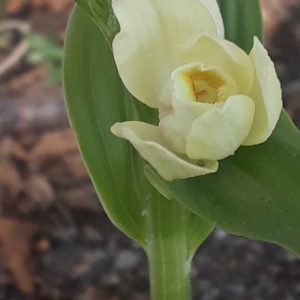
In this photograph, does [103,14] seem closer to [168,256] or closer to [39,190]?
[168,256]

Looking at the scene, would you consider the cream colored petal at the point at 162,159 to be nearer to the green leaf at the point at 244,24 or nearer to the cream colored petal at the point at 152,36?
the cream colored petal at the point at 152,36

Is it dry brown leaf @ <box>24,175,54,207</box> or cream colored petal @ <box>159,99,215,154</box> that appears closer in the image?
cream colored petal @ <box>159,99,215,154</box>

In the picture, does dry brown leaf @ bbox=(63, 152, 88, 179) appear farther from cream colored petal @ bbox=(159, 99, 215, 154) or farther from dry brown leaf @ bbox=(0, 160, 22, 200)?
cream colored petal @ bbox=(159, 99, 215, 154)

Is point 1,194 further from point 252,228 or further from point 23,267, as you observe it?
point 252,228

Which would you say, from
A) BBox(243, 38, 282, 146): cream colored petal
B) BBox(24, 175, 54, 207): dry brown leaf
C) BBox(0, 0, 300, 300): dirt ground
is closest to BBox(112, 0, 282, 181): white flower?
BBox(243, 38, 282, 146): cream colored petal

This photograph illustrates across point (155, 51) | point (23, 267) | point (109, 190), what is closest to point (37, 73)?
point (23, 267)

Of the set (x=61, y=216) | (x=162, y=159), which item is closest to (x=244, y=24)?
(x=162, y=159)

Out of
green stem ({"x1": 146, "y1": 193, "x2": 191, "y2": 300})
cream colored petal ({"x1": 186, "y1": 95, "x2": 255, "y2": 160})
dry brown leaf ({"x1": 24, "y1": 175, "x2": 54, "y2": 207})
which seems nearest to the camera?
cream colored petal ({"x1": 186, "y1": 95, "x2": 255, "y2": 160})

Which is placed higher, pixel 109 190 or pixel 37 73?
pixel 109 190
